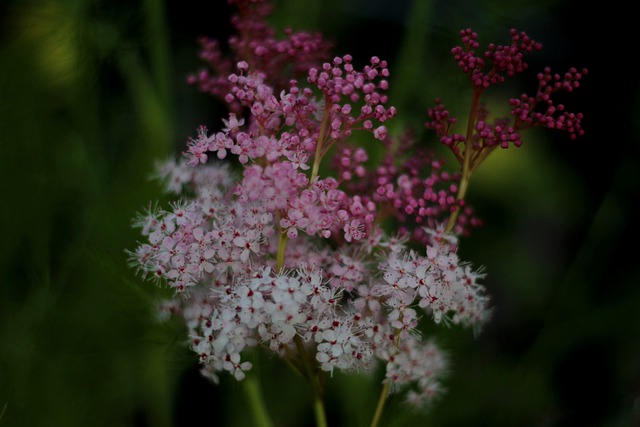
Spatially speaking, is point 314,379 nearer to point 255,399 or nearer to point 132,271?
point 255,399

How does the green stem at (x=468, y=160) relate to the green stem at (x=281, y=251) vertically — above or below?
above

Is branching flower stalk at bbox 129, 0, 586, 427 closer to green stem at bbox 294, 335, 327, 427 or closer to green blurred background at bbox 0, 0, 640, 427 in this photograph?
green stem at bbox 294, 335, 327, 427

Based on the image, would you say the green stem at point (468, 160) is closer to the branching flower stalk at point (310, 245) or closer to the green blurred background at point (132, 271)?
the branching flower stalk at point (310, 245)

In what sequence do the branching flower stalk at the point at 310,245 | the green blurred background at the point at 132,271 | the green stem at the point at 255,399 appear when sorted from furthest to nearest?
the green blurred background at the point at 132,271, the green stem at the point at 255,399, the branching flower stalk at the point at 310,245

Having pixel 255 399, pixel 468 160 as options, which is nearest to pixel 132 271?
pixel 255 399

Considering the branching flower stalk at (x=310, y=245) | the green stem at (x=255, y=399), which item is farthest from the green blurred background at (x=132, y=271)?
the branching flower stalk at (x=310, y=245)

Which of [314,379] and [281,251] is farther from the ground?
[281,251]

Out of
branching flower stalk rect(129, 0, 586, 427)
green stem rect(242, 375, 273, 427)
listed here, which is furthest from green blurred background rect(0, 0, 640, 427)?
branching flower stalk rect(129, 0, 586, 427)

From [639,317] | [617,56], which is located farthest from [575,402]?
[617,56]

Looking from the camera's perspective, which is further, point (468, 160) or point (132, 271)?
point (132, 271)
